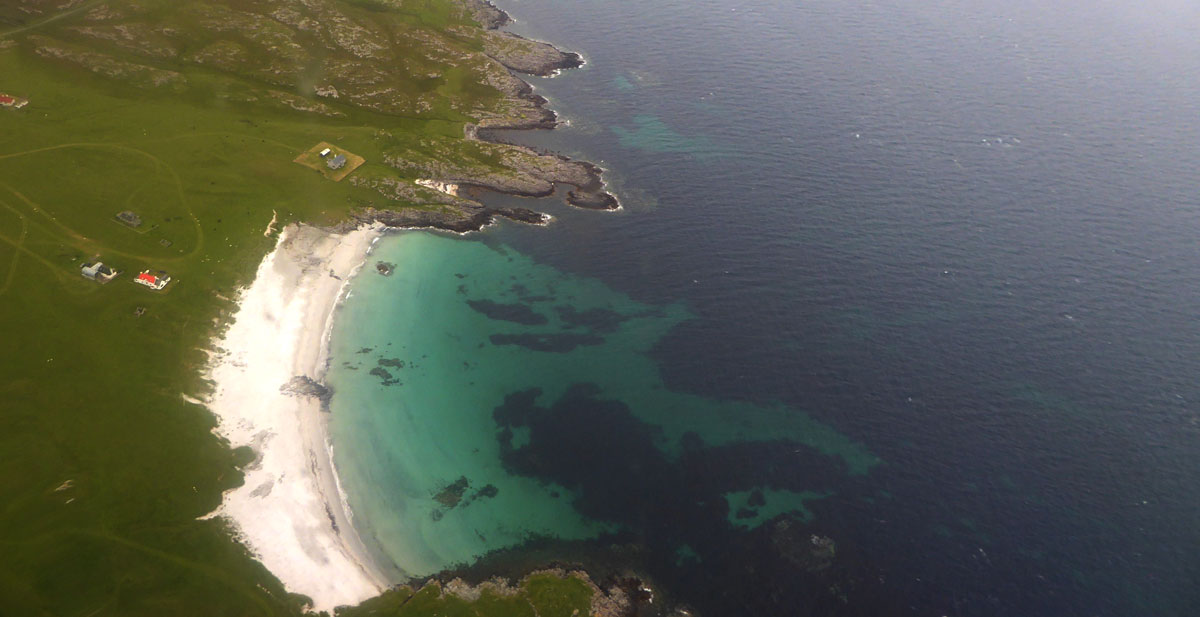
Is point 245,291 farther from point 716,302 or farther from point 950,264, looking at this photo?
point 950,264

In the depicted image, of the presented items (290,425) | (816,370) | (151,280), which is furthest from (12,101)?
(816,370)

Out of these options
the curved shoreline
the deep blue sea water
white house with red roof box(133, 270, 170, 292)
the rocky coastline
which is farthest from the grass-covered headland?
the deep blue sea water

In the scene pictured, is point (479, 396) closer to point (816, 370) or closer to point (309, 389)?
point (309, 389)

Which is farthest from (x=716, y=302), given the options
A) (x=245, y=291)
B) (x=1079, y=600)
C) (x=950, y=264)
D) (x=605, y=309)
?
(x=245, y=291)

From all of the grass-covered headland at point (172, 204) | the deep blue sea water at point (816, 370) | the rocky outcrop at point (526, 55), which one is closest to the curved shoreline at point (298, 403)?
the grass-covered headland at point (172, 204)

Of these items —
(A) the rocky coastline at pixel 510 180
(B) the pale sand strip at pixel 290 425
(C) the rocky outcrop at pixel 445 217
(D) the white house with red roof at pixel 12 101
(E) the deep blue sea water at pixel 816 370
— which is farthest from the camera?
(A) the rocky coastline at pixel 510 180

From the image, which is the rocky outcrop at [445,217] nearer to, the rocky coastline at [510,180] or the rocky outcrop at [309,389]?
the rocky coastline at [510,180]
